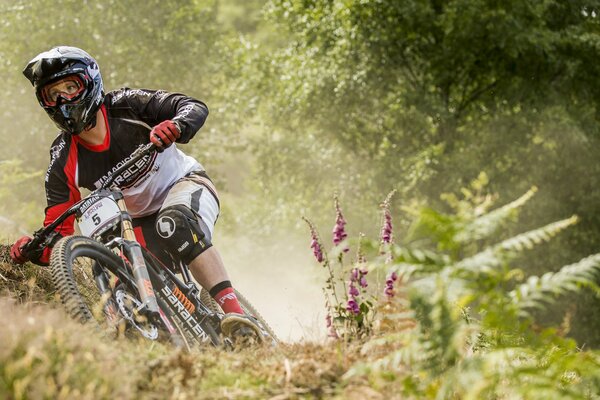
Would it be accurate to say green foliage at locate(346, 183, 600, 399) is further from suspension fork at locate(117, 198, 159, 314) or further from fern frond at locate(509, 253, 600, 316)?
suspension fork at locate(117, 198, 159, 314)

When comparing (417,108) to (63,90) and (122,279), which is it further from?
(122,279)

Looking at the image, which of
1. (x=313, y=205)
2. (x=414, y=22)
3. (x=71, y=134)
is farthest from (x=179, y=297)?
(x=313, y=205)

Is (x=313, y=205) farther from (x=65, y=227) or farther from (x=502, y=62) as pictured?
(x=65, y=227)

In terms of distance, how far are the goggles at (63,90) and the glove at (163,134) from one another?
2.37ft

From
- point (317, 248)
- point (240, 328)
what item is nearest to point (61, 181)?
point (240, 328)

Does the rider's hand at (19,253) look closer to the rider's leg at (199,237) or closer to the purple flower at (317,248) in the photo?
the rider's leg at (199,237)

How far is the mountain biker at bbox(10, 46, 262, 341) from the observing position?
584cm

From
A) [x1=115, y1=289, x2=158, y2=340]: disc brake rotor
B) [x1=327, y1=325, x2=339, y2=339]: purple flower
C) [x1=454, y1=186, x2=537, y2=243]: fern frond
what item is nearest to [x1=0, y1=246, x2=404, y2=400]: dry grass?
[x1=327, y1=325, x2=339, y2=339]: purple flower

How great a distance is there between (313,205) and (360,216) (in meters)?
2.41

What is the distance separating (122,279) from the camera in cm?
545

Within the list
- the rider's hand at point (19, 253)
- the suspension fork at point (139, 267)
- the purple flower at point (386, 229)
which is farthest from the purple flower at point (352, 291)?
the rider's hand at point (19, 253)

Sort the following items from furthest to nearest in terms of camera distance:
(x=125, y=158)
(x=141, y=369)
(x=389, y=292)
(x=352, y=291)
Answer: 1. (x=125, y=158)
2. (x=389, y=292)
3. (x=352, y=291)
4. (x=141, y=369)

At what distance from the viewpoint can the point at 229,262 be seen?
38594 millimetres

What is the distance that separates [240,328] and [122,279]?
35.9 inches
